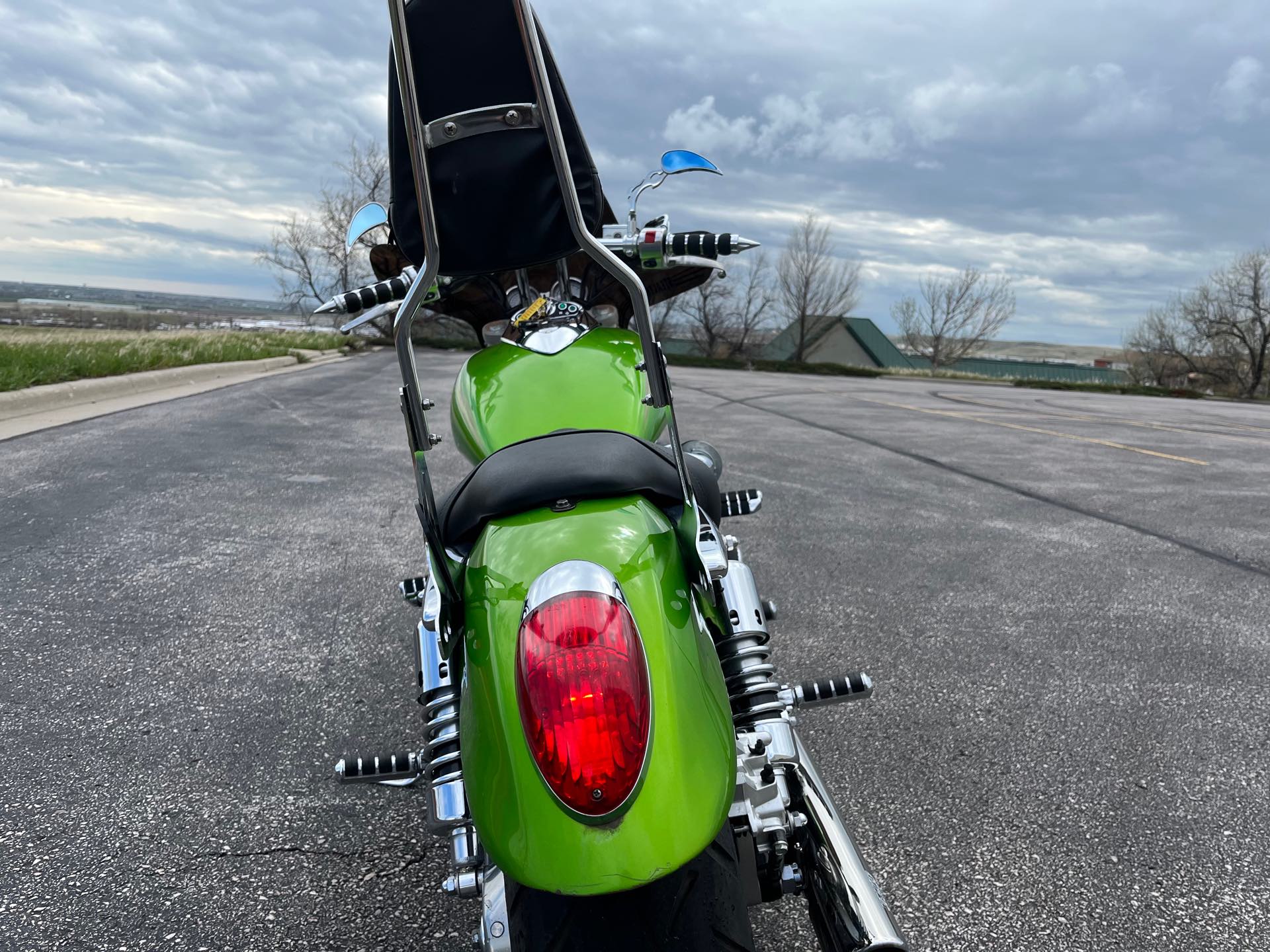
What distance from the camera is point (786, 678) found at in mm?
3227

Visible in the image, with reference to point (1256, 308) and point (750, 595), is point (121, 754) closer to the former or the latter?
point (750, 595)

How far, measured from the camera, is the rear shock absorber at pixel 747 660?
5.53 feet

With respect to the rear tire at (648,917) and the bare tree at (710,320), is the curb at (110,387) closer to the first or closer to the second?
the rear tire at (648,917)

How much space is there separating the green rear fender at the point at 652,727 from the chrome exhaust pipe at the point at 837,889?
29cm

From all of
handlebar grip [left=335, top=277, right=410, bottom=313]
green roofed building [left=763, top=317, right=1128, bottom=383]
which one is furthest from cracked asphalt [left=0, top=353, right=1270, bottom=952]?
green roofed building [left=763, top=317, right=1128, bottom=383]

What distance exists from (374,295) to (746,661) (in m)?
1.43

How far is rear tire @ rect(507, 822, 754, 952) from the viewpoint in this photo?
1.25m

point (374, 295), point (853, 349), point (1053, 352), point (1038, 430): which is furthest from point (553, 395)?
point (1053, 352)

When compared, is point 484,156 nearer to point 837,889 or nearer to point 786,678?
point 837,889

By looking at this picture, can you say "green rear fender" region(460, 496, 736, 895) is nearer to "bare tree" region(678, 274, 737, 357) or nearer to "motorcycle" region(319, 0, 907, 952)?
"motorcycle" region(319, 0, 907, 952)

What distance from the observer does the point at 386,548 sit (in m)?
4.76

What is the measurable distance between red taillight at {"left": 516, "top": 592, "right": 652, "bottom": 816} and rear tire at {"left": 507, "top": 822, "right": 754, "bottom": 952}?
0.64 feet

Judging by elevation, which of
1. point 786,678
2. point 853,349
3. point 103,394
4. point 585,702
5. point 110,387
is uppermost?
point 853,349

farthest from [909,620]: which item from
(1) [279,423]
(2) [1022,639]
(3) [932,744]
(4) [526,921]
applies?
(1) [279,423]
